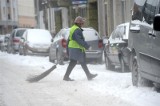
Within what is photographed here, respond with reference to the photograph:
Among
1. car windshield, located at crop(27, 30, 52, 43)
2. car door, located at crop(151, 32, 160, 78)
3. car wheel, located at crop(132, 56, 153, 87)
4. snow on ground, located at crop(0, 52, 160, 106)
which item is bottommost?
car windshield, located at crop(27, 30, 52, 43)

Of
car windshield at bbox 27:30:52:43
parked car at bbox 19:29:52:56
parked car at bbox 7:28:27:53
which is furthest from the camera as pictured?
parked car at bbox 7:28:27:53

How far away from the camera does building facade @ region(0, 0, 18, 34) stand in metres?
92.8

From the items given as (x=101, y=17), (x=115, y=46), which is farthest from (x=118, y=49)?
(x=101, y=17)

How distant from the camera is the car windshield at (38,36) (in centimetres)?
2859

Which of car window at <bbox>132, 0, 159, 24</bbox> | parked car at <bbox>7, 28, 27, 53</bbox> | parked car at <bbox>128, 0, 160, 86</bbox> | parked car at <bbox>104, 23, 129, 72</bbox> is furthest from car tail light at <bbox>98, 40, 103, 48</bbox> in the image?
parked car at <bbox>7, 28, 27, 53</bbox>

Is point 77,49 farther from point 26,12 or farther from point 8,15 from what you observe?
point 26,12

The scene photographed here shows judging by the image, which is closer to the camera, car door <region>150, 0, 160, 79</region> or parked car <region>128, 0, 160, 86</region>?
car door <region>150, 0, 160, 79</region>

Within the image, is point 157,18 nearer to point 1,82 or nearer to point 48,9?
point 1,82

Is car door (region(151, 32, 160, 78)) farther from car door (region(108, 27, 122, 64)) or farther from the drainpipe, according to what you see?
the drainpipe

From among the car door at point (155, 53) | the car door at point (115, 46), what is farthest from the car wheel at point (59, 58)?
the car door at point (155, 53)

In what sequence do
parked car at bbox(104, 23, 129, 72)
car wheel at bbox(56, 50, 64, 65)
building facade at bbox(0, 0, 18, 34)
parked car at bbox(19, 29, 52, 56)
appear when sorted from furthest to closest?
building facade at bbox(0, 0, 18, 34) → parked car at bbox(19, 29, 52, 56) → car wheel at bbox(56, 50, 64, 65) → parked car at bbox(104, 23, 129, 72)

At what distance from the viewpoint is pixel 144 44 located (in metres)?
10.5

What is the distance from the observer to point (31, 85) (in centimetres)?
1398

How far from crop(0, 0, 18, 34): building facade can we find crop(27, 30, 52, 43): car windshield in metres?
62.7
